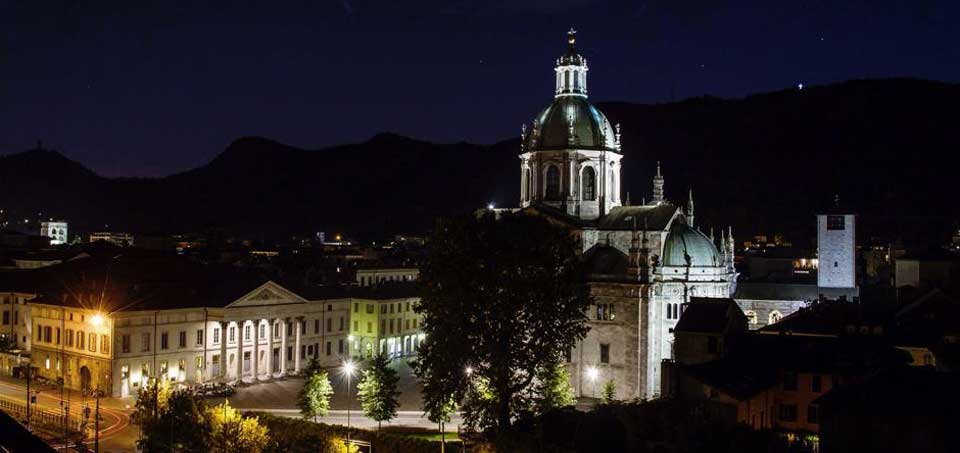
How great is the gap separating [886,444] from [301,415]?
37.4 metres

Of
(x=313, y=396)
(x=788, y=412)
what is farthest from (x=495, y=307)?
(x=788, y=412)

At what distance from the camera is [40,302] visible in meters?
81.4

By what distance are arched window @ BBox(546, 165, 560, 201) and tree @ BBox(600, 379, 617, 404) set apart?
58.7 feet

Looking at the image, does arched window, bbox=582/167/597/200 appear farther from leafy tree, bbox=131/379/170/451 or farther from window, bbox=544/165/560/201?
leafy tree, bbox=131/379/170/451

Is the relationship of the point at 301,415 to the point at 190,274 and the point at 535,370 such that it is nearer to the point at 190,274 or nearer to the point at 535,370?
the point at 535,370

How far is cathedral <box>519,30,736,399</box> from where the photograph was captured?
74688mm

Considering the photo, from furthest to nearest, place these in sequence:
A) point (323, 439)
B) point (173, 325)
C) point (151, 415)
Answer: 1. point (173, 325)
2. point (151, 415)
3. point (323, 439)

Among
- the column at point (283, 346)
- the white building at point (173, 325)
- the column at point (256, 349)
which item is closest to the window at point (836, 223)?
the white building at point (173, 325)

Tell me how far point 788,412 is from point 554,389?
1491 cm

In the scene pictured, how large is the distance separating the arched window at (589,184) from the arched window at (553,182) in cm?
237

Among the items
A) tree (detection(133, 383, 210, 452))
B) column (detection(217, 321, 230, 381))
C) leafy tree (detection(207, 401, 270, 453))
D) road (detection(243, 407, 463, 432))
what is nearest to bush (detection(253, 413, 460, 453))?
leafy tree (detection(207, 401, 270, 453))

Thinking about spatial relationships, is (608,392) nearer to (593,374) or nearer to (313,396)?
(593,374)

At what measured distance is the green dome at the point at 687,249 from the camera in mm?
78500

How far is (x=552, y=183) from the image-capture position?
276ft
